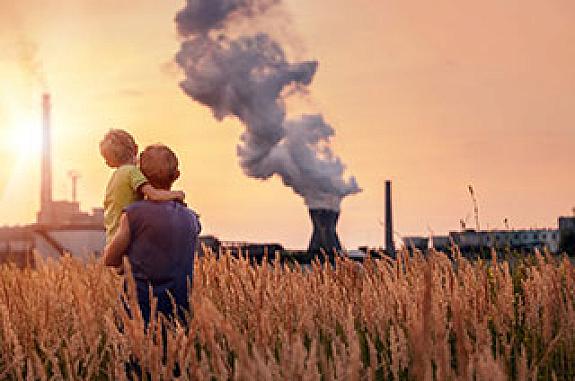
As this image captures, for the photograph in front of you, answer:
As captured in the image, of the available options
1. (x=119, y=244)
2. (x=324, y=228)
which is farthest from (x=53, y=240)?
(x=119, y=244)

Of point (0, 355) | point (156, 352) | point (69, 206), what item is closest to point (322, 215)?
point (69, 206)

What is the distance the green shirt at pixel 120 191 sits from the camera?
6.16m

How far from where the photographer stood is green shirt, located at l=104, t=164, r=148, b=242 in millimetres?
6156

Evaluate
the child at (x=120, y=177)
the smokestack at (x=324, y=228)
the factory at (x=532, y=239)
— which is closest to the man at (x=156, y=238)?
the child at (x=120, y=177)

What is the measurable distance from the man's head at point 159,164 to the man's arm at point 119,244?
292mm

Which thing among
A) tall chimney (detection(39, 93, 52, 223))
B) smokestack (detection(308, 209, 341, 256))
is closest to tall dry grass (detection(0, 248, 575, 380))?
smokestack (detection(308, 209, 341, 256))

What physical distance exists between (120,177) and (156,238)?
3.14 ft

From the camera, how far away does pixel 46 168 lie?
6269 centimetres

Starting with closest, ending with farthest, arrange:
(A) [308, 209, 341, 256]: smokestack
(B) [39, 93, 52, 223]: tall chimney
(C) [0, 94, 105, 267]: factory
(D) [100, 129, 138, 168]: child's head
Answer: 1. (D) [100, 129, 138, 168]: child's head
2. (C) [0, 94, 105, 267]: factory
3. (A) [308, 209, 341, 256]: smokestack
4. (B) [39, 93, 52, 223]: tall chimney

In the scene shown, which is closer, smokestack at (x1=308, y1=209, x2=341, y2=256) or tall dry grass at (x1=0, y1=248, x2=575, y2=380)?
tall dry grass at (x1=0, y1=248, x2=575, y2=380)

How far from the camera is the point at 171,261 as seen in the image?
17.9ft

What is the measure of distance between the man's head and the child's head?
0.99 metres

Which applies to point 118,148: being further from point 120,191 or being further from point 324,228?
point 324,228

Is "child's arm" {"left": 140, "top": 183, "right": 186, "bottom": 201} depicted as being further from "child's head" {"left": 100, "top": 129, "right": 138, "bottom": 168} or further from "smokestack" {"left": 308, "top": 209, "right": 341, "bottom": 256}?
"smokestack" {"left": 308, "top": 209, "right": 341, "bottom": 256}
